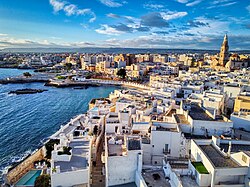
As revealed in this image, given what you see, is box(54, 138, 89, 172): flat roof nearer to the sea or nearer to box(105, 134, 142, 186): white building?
box(105, 134, 142, 186): white building

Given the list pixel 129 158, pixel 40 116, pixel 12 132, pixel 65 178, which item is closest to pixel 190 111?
pixel 129 158

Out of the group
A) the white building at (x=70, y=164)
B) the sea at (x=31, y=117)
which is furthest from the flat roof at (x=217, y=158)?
the sea at (x=31, y=117)

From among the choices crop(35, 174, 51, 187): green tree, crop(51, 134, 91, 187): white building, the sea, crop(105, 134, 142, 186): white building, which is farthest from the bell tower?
crop(35, 174, 51, 187): green tree

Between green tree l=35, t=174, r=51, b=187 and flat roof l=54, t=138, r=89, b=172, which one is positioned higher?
flat roof l=54, t=138, r=89, b=172

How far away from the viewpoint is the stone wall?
16.8 meters

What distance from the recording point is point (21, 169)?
17.9 metres

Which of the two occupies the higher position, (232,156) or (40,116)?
(232,156)

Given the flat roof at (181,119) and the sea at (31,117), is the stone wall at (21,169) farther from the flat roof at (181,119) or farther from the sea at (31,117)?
the flat roof at (181,119)

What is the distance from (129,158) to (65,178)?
3.63 meters

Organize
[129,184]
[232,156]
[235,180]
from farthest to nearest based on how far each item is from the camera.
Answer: [129,184] < [232,156] < [235,180]

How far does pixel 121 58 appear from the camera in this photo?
103938mm

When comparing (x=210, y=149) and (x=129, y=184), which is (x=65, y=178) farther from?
(x=210, y=149)

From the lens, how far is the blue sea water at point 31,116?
23.6 m

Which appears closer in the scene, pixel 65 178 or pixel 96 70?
pixel 65 178
